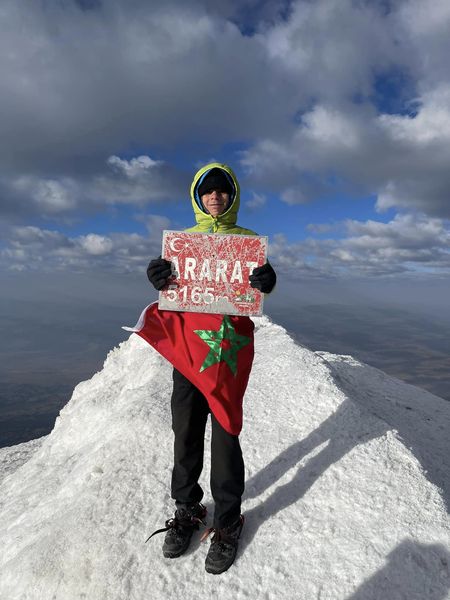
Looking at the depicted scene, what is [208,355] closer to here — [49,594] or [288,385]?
[49,594]

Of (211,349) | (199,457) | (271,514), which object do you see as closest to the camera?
(211,349)

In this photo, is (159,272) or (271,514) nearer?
(159,272)

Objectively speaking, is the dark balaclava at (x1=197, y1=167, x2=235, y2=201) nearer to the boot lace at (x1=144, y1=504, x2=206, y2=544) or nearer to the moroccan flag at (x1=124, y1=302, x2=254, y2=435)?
the moroccan flag at (x1=124, y1=302, x2=254, y2=435)

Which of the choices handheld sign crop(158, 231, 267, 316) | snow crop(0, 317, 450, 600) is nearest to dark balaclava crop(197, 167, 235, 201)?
handheld sign crop(158, 231, 267, 316)

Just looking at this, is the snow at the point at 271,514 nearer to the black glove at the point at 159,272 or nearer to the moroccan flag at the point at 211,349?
the moroccan flag at the point at 211,349

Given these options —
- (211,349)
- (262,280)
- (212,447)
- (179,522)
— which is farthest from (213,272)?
(179,522)

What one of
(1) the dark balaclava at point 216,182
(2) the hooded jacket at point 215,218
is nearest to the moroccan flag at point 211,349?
(2) the hooded jacket at point 215,218

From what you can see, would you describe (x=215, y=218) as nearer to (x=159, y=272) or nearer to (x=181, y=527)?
(x=159, y=272)
